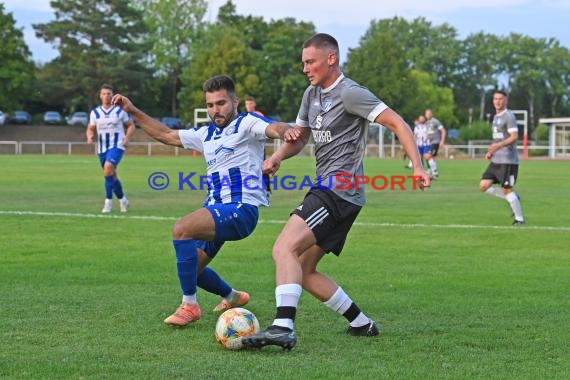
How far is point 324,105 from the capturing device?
6.48 meters

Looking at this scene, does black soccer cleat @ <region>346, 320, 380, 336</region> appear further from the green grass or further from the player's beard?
the player's beard

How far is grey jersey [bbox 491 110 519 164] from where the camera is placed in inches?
612

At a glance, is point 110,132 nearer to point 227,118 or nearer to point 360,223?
point 360,223

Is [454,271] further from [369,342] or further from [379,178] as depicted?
[379,178]

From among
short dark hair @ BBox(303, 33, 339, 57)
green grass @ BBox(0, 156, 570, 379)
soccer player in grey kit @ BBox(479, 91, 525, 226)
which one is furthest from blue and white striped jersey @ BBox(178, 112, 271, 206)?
soccer player in grey kit @ BBox(479, 91, 525, 226)

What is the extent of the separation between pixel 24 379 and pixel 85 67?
258 ft

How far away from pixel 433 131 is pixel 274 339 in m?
29.7

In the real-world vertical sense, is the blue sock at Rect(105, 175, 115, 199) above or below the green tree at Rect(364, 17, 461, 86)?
below

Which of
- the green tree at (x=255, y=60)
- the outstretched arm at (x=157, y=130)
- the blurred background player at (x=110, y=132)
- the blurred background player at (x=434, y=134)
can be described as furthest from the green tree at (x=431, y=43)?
the outstretched arm at (x=157, y=130)

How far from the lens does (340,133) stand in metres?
6.43

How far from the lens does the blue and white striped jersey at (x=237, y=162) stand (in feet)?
22.9

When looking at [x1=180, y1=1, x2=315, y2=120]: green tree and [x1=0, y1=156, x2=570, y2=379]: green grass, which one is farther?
[x1=180, y1=1, x2=315, y2=120]: green tree

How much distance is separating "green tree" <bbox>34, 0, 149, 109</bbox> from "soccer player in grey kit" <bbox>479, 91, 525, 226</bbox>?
67760 millimetres

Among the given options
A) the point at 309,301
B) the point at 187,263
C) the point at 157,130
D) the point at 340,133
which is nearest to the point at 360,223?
the point at 309,301
